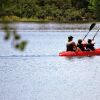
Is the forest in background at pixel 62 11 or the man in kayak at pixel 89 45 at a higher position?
the man in kayak at pixel 89 45

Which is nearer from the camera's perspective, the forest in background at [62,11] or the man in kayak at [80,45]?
the man in kayak at [80,45]

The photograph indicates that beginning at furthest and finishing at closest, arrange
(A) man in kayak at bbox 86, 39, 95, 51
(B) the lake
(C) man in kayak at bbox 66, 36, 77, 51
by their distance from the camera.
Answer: (A) man in kayak at bbox 86, 39, 95, 51 < (C) man in kayak at bbox 66, 36, 77, 51 < (B) the lake

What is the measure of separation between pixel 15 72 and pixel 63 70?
2371 millimetres

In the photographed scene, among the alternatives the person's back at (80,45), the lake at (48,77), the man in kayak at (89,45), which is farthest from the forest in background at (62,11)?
the person's back at (80,45)

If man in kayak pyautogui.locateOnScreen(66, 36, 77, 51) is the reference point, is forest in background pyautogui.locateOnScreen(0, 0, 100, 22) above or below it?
below

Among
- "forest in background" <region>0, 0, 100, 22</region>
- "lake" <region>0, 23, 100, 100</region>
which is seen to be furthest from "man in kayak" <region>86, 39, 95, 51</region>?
"forest in background" <region>0, 0, 100, 22</region>

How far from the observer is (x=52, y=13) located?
9062cm

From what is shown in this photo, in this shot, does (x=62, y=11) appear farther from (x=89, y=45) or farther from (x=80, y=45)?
(x=80, y=45)

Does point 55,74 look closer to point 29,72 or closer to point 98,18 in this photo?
point 29,72

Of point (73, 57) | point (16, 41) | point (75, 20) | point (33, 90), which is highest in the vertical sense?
point (16, 41)

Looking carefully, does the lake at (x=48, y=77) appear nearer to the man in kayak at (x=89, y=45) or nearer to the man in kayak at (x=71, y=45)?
the man in kayak at (x=89, y=45)

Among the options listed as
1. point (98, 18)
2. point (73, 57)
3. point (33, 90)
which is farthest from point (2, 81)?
point (98, 18)

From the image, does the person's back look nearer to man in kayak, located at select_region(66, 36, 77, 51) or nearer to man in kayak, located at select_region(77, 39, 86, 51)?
man in kayak, located at select_region(77, 39, 86, 51)

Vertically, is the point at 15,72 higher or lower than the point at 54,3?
higher
